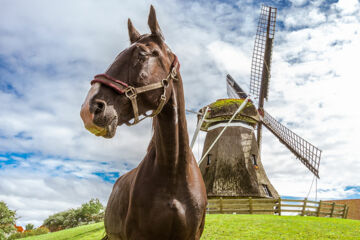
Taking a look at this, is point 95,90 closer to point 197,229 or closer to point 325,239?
point 197,229

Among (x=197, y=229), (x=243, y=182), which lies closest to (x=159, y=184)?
(x=197, y=229)

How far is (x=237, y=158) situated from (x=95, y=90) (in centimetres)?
2125

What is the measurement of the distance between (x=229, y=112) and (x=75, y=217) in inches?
1068

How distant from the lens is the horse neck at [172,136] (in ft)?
9.93

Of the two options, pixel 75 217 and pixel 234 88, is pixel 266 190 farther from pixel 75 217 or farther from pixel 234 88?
pixel 75 217

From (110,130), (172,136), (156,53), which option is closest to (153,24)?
(156,53)

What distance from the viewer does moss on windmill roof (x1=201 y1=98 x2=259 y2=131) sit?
74.4 feet

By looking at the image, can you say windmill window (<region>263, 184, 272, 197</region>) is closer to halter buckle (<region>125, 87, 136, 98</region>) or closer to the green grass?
the green grass

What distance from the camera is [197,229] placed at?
3.18m

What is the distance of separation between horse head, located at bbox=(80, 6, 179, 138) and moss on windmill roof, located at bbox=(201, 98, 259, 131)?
19.8 metres

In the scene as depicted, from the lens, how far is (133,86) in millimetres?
2529

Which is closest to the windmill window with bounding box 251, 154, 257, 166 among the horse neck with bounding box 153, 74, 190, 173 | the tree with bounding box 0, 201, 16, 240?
the horse neck with bounding box 153, 74, 190, 173

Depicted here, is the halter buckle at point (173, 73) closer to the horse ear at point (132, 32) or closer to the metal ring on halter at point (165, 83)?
the metal ring on halter at point (165, 83)

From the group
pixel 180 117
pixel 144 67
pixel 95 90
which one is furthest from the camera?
pixel 180 117
